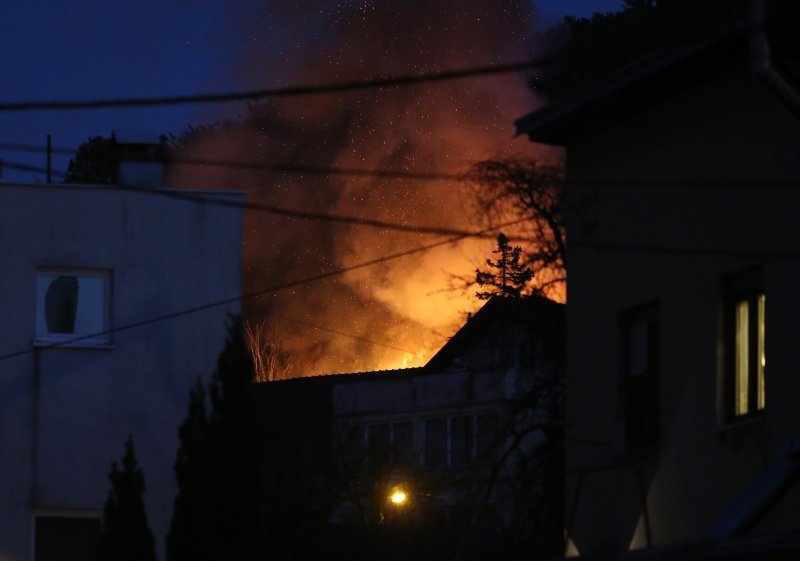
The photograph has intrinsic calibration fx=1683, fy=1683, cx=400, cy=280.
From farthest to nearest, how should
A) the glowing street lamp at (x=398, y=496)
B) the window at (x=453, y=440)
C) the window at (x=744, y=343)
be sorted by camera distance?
the window at (x=453, y=440) → the glowing street lamp at (x=398, y=496) → the window at (x=744, y=343)

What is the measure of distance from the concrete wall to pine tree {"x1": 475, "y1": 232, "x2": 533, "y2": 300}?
7.70 meters

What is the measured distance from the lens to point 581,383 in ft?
58.8

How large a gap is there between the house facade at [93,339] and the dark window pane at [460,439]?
79.4 feet

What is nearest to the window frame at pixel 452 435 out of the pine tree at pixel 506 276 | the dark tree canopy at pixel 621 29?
the dark tree canopy at pixel 621 29

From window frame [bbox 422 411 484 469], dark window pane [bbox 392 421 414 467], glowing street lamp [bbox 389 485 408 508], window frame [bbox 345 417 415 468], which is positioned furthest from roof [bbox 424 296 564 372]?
window frame [bbox 422 411 484 469]

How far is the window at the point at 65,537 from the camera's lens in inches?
763

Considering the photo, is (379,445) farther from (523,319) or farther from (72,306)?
(72,306)

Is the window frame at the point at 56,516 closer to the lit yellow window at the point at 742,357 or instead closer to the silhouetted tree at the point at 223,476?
the silhouetted tree at the point at 223,476

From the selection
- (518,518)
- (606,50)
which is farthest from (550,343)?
(606,50)

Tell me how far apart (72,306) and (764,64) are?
1009 centimetres

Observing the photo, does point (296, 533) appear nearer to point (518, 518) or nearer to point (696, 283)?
point (518, 518)

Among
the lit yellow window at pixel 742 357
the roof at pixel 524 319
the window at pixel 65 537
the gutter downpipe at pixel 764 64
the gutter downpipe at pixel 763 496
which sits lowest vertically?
the window at pixel 65 537

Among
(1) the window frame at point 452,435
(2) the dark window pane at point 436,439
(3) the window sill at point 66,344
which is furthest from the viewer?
(2) the dark window pane at point 436,439

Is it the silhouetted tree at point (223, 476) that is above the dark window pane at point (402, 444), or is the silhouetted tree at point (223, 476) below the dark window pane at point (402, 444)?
below
